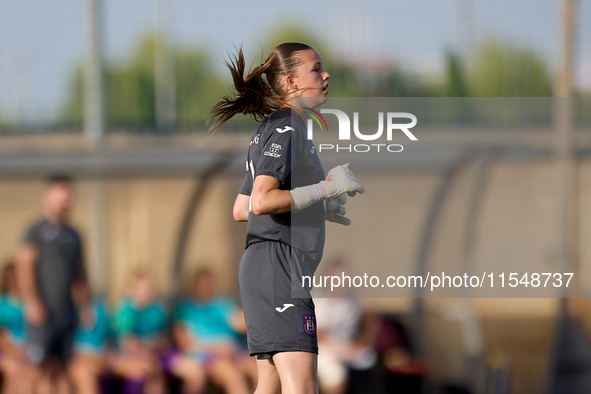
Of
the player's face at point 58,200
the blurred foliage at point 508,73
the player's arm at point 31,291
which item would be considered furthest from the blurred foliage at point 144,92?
the blurred foliage at point 508,73

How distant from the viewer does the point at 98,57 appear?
759cm

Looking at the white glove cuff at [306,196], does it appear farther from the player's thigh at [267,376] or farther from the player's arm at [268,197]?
the player's thigh at [267,376]

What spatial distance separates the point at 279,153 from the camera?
2.59 m

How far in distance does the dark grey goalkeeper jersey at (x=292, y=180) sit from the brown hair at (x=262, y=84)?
0.08 metres

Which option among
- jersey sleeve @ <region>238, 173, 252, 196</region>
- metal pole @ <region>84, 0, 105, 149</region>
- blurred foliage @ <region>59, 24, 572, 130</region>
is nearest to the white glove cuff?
jersey sleeve @ <region>238, 173, 252, 196</region>

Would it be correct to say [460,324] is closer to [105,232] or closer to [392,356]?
[392,356]

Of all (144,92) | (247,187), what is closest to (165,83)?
(144,92)

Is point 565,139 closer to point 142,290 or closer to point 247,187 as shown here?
point 142,290

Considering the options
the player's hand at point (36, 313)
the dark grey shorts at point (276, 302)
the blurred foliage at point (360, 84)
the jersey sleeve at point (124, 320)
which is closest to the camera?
the dark grey shorts at point (276, 302)

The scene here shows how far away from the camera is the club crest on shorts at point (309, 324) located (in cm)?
265

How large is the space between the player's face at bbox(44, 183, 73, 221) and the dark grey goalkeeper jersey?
3706mm

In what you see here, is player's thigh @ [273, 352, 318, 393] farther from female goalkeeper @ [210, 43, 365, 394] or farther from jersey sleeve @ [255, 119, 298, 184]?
jersey sleeve @ [255, 119, 298, 184]

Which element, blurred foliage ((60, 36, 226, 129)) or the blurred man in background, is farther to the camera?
blurred foliage ((60, 36, 226, 129))

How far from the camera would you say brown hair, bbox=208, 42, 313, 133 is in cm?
277
